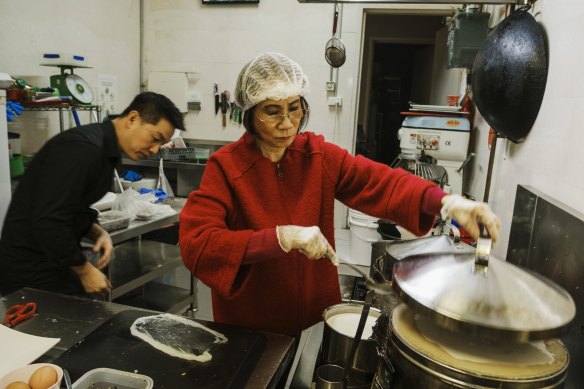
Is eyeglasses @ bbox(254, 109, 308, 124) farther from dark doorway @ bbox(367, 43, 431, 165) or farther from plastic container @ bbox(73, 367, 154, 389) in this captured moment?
dark doorway @ bbox(367, 43, 431, 165)

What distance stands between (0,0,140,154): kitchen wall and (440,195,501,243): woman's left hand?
316 cm

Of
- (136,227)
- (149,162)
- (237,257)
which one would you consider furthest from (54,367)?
(149,162)

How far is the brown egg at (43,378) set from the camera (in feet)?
2.58

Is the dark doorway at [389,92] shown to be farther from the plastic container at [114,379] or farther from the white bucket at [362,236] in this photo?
the plastic container at [114,379]

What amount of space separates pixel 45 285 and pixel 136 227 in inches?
28.2

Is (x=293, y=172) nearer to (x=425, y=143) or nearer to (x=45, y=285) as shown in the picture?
(x=45, y=285)

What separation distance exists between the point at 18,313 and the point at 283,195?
811 millimetres

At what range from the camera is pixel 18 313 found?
3.82 ft

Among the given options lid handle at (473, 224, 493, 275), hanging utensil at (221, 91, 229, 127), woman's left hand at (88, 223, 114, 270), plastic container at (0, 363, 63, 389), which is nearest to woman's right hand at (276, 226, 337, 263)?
lid handle at (473, 224, 493, 275)

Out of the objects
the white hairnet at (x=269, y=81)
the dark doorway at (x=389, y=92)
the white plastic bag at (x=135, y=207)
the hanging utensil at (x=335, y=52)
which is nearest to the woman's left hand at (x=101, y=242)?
the white plastic bag at (x=135, y=207)

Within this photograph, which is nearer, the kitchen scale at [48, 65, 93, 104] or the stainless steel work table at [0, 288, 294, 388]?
the stainless steel work table at [0, 288, 294, 388]

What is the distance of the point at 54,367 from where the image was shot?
0.83 m

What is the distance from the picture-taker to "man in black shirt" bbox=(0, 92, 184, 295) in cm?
155

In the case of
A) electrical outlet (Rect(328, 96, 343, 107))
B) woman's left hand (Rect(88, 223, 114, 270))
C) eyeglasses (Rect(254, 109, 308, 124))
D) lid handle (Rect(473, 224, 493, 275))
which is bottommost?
woman's left hand (Rect(88, 223, 114, 270))
